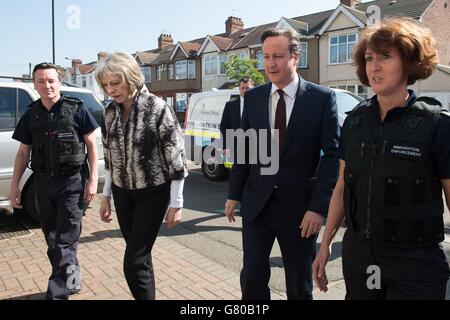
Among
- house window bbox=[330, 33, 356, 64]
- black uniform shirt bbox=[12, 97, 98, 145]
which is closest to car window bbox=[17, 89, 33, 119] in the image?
black uniform shirt bbox=[12, 97, 98, 145]

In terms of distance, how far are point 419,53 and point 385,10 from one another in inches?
1173

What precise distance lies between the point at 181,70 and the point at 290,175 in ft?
142

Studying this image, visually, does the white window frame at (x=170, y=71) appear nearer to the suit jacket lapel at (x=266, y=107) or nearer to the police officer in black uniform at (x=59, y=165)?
the police officer in black uniform at (x=59, y=165)

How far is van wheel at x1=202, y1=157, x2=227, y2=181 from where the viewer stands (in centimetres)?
977

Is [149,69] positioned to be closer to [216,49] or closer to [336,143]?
[216,49]

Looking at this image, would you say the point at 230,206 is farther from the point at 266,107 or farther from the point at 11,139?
the point at 11,139

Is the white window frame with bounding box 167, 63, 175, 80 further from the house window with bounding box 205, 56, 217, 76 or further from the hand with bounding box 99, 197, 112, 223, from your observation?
Answer: the hand with bounding box 99, 197, 112, 223

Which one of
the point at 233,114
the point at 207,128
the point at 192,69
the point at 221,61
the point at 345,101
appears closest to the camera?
the point at 233,114

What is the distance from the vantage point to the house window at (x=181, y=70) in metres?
43.9

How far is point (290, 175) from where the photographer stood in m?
2.66

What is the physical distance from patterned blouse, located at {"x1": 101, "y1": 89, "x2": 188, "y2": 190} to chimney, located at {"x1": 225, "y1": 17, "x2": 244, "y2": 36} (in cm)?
4176

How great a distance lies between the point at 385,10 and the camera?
28.5 m

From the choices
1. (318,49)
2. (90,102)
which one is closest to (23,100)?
(90,102)
